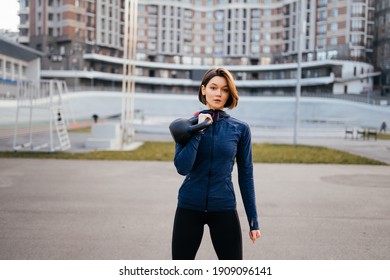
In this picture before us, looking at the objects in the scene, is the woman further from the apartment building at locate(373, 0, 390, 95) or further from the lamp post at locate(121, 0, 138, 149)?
the apartment building at locate(373, 0, 390, 95)

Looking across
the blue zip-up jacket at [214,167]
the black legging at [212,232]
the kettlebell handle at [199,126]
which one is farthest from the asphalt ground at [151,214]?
the kettlebell handle at [199,126]

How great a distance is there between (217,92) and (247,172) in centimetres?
63

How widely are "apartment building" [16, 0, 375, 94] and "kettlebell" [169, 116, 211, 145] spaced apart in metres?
50.6

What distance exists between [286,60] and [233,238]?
255 ft

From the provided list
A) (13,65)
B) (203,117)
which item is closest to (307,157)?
(203,117)

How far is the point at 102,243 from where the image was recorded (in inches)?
223

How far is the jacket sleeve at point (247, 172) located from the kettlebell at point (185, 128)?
39cm

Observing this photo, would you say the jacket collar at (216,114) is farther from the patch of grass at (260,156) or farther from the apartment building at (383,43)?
the apartment building at (383,43)

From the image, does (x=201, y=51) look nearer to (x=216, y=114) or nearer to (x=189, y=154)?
(x=216, y=114)

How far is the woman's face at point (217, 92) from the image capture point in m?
3.07

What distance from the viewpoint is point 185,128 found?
2873mm
